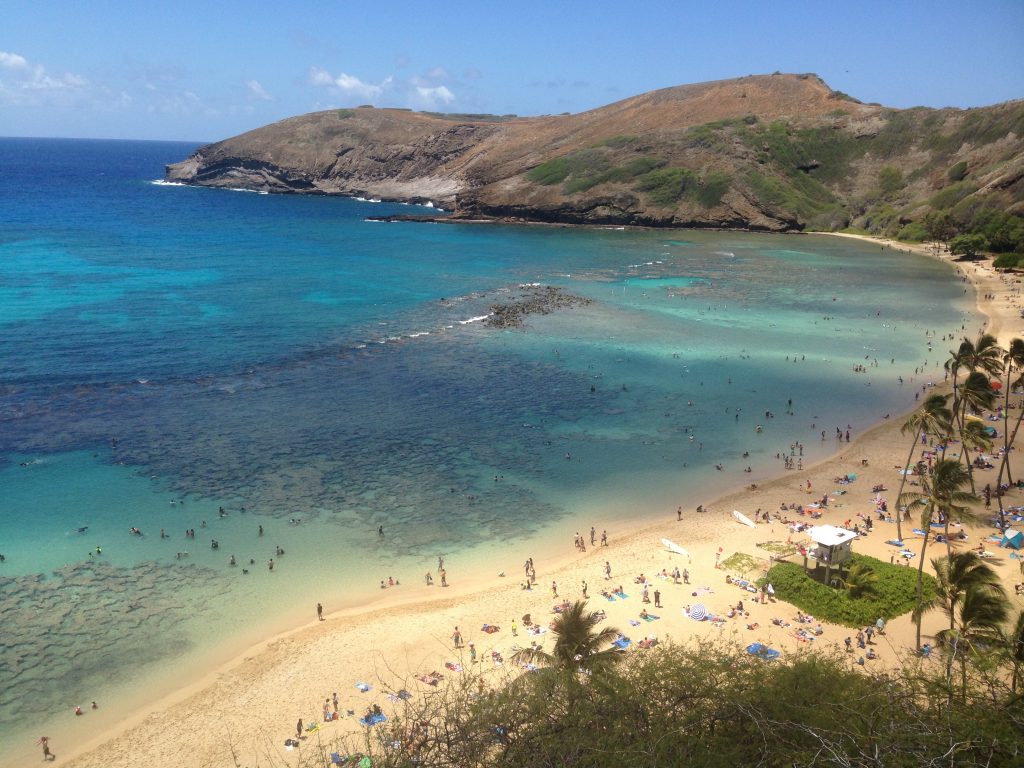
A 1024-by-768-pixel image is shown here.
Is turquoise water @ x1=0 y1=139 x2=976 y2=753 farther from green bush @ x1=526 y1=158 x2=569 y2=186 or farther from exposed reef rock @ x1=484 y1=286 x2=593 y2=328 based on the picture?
green bush @ x1=526 y1=158 x2=569 y2=186

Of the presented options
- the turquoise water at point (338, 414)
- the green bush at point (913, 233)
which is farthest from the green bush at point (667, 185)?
the turquoise water at point (338, 414)

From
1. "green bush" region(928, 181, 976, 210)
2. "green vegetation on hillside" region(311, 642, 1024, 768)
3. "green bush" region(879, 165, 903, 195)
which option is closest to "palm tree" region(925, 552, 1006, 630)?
"green vegetation on hillside" region(311, 642, 1024, 768)

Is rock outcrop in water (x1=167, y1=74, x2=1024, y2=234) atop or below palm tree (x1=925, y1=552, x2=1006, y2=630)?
atop

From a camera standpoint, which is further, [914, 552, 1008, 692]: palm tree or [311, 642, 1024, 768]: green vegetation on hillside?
[914, 552, 1008, 692]: palm tree

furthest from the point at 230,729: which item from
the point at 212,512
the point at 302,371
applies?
the point at 302,371

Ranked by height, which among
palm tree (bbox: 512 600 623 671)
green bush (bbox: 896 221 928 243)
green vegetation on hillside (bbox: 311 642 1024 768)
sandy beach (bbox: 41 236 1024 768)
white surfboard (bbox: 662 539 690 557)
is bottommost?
sandy beach (bbox: 41 236 1024 768)

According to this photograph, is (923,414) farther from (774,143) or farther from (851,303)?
(774,143)
